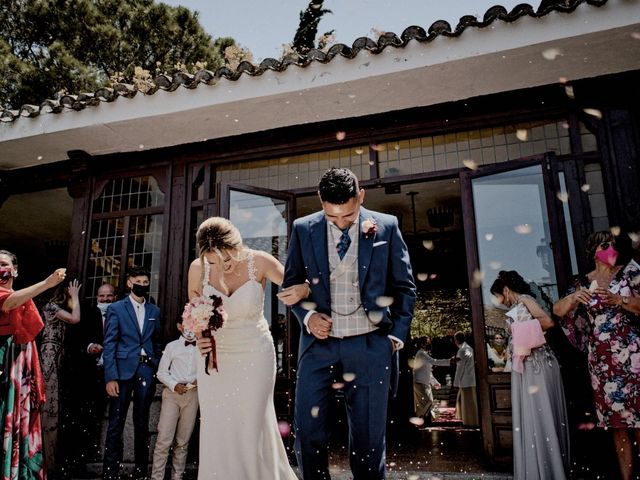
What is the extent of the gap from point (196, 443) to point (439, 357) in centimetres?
1555

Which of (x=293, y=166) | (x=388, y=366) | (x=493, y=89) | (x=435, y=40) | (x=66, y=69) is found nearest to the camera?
(x=388, y=366)

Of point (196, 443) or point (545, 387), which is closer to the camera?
point (545, 387)

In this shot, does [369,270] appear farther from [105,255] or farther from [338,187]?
[105,255]

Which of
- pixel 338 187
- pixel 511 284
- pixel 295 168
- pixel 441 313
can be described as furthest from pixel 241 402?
pixel 441 313

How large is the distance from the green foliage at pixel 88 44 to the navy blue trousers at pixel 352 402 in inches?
423

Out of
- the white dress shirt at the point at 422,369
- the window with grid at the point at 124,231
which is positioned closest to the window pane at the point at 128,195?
the window with grid at the point at 124,231

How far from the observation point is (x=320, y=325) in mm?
2617

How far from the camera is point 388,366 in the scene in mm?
2680

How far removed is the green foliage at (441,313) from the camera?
16.5 metres

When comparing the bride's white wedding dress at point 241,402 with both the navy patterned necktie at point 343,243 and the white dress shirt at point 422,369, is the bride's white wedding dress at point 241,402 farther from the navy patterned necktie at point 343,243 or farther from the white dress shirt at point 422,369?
the white dress shirt at point 422,369

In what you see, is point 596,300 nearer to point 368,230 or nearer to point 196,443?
point 368,230

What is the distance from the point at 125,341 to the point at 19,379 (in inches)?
42.3

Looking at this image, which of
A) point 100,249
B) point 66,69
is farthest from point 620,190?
point 66,69

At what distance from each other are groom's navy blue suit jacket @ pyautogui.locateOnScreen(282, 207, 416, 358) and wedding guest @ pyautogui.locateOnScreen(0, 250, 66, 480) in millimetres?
2171
